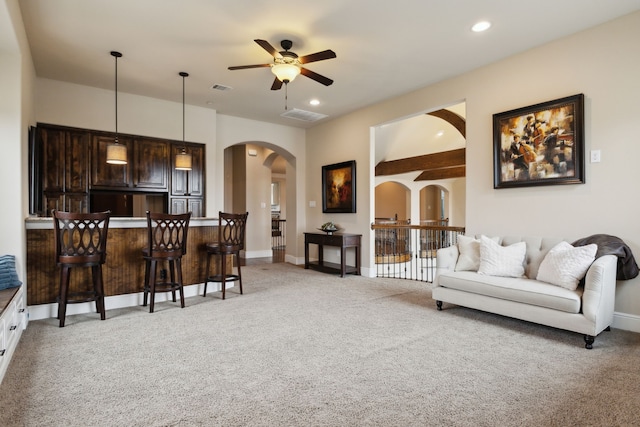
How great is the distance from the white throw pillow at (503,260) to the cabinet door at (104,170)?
5030mm

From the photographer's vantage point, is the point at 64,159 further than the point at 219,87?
No

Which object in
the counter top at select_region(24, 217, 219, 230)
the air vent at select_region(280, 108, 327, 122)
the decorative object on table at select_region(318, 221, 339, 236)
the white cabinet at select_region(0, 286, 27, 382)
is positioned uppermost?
the air vent at select_region(280, 108, 327, 122)

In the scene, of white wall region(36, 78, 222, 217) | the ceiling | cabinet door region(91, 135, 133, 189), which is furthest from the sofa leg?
cabinet door region(91, 135, 133, 189)

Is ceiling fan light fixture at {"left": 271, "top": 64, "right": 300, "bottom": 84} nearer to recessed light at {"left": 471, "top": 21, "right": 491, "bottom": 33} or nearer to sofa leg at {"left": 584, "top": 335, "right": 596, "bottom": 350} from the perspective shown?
recessed light at {"left": 471, "top": 21, "right": 491, "bottom": 33}

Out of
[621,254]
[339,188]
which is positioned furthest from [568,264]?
[339,188]

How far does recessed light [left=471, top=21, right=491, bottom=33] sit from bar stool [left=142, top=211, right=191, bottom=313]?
363 centimetres

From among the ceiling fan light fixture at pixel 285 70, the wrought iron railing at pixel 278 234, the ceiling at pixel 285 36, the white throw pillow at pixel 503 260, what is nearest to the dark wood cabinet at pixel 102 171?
the ceiling at pixel 285 36

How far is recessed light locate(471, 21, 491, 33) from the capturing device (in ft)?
11.1

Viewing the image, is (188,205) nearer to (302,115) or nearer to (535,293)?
(302,115)

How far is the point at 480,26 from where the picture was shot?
11.3 feet

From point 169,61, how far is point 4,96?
171 cm

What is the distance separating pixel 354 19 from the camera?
3344 millimetres

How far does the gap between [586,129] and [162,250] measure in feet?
15.0

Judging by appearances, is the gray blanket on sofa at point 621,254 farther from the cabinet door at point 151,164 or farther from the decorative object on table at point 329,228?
the cabinet door at point 151,164
